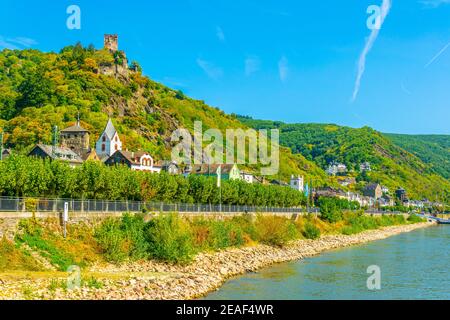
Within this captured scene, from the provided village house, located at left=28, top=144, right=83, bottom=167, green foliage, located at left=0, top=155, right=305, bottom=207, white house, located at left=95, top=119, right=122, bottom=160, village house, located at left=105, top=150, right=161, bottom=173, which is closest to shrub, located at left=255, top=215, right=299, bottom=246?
green foliage, located at left=0, top=155, right=305, bottom=207

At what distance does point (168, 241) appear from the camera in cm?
4566

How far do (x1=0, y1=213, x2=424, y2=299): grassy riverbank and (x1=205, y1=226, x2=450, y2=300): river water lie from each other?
222 cm

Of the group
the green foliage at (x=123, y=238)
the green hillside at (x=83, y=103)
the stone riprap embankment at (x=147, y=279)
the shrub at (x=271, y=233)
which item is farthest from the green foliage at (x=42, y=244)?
the green hillside at (x=83, y=103)

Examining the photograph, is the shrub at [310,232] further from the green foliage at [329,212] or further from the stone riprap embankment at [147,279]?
the stone riprap embankment at [147,279]

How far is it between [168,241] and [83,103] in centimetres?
10920

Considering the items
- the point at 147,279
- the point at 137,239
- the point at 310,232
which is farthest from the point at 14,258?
the point at 310,232

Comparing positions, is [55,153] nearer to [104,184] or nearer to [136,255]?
[104,184]

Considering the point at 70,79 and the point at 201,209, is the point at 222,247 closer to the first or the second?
the point at 201,209

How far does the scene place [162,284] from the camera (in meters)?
34.8

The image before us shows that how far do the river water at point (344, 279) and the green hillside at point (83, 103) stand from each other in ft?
257

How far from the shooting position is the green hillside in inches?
5089

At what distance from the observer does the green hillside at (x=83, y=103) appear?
12925 cm

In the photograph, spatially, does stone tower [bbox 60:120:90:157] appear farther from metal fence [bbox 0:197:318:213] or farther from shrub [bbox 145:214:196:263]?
shrub [bbox 145:214:196:263]

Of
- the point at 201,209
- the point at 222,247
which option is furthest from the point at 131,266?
the point at 201,209
